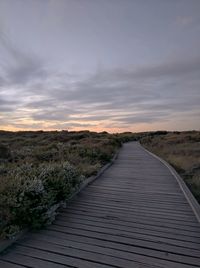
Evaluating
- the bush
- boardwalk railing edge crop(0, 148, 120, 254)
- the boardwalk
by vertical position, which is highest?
the bush

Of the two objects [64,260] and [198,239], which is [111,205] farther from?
[64,260]

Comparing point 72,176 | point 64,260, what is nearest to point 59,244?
point 64,260

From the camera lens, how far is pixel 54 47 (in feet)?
46.8

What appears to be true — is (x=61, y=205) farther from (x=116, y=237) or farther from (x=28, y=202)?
(x=116, y=237)

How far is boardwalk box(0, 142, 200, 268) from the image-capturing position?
392 cm

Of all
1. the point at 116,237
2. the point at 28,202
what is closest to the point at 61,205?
the point at 28,202

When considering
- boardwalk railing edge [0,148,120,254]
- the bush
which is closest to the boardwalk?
boardwalk railing edge [0,148,120,254]

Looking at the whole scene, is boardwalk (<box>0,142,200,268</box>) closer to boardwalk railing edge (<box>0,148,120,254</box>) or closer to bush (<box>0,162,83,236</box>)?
boardwalk railing edge (<box>0,148,120,254</box>)

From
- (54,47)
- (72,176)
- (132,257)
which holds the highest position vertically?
(54,47)

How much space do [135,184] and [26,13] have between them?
8591mm

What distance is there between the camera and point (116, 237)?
15.5 feet

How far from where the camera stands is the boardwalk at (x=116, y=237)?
392 centimetres

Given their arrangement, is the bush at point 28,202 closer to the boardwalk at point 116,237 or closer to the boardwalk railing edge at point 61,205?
the boardwalk railing edge at point 61,205

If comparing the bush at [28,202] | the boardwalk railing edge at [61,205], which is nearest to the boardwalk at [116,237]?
the boardwalk railing edge at [61,205]
